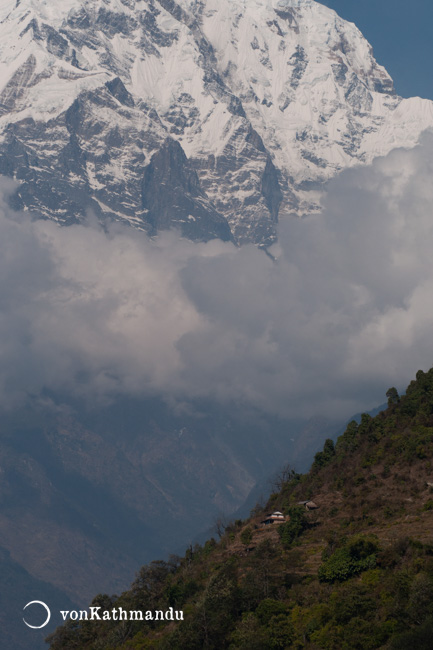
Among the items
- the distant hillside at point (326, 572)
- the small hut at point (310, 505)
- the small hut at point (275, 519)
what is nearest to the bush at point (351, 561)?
the distant hillside at point (326, 572)

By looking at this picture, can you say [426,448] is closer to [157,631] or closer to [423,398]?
[423,398]

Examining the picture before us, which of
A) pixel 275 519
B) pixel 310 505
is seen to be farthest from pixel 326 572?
pixel 275 519

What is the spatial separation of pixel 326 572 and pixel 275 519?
4259cm

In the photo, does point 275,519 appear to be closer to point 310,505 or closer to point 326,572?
point 310,505

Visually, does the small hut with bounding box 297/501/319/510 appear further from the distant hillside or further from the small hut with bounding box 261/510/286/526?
the small hut with bounding box 261/510/286/526

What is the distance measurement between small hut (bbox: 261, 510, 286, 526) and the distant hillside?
1522 millimetres

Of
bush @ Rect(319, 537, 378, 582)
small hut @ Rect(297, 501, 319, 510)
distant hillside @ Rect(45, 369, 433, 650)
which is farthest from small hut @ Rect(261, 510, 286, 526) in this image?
bush @ Rect(319, 537, 378, 582)

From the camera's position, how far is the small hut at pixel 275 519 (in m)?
162

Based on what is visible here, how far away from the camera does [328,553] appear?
127 meters

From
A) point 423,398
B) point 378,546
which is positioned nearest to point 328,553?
point 378,546

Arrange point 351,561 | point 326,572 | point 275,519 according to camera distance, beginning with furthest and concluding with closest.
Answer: point 275,519 < point 326,572 < point 351,561

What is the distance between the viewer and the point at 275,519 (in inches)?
6388

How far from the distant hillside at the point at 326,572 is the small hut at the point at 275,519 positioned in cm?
152

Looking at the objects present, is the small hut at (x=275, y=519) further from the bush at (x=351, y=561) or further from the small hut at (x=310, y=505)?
the bush at (x=351, y=561)
